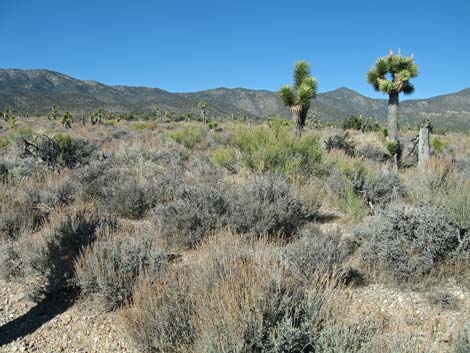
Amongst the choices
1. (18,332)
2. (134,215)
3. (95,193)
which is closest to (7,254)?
(18,332)

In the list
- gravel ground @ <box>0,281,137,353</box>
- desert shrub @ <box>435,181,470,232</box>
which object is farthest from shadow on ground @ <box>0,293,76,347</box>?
desert shrub @ <box>435,181,470,232</box>

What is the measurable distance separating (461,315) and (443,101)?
15826cm

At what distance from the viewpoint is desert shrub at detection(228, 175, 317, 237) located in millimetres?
5242

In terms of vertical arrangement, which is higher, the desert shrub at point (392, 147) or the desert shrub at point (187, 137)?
the desert shrub at point (187, 137)

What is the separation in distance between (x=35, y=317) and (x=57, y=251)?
3.45 ft

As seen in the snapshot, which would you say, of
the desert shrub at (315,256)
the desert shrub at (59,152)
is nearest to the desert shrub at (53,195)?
the desert shrub at (59,152)

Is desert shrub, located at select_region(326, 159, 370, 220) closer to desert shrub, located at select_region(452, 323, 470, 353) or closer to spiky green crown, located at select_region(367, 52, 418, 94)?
desert shrub, located at select_region(452, 323, 470, 353)

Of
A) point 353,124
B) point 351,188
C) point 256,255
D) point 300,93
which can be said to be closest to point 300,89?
point 300,93

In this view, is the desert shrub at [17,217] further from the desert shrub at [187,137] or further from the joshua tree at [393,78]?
the joshua tree at [393,78]

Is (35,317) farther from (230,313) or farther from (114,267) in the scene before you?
(230,313)

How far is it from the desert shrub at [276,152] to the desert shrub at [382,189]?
6.51ft

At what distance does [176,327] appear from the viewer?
2723 mm

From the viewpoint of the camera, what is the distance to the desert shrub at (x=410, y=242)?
4074 millimetres

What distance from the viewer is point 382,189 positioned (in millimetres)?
6840
